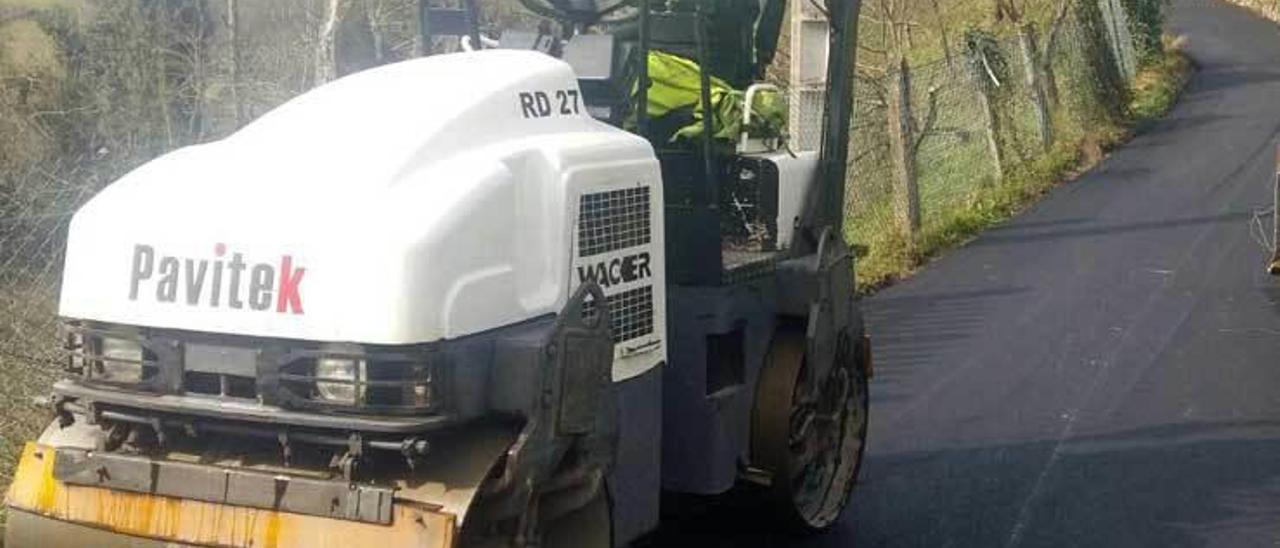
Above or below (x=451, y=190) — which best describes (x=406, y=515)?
below

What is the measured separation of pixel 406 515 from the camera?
4285 millimetres

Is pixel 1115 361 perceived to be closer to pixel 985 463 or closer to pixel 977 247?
pixel 985 463

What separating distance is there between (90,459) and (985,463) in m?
4.80

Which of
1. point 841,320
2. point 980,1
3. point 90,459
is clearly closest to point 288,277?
point 90,459

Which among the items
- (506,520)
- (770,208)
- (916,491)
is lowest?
(916,491)

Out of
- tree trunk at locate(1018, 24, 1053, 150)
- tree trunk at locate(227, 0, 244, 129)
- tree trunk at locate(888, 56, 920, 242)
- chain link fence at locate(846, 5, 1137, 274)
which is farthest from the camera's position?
tree trunk at locate(1018, 24, 1053, 150)

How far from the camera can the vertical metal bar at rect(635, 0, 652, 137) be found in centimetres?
560

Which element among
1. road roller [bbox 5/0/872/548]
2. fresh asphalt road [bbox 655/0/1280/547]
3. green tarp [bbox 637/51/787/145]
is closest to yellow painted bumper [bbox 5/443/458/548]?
road roller [bbox 5/0/872/548]

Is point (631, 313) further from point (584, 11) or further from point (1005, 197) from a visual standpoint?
point (1005, 197)

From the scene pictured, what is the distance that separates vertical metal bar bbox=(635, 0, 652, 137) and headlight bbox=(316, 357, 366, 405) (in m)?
1.76

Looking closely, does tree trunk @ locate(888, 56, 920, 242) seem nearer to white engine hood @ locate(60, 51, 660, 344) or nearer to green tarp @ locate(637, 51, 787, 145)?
green tarp @ locate(637, 51, 787, 145)

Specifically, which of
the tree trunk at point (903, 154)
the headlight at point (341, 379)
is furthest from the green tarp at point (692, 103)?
the tree trunk at point (903, 154)

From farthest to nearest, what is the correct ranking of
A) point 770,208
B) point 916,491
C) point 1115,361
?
point 1115,361
point 916,491
point 770,208

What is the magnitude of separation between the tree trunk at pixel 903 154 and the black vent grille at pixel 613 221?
9357 millimetres
